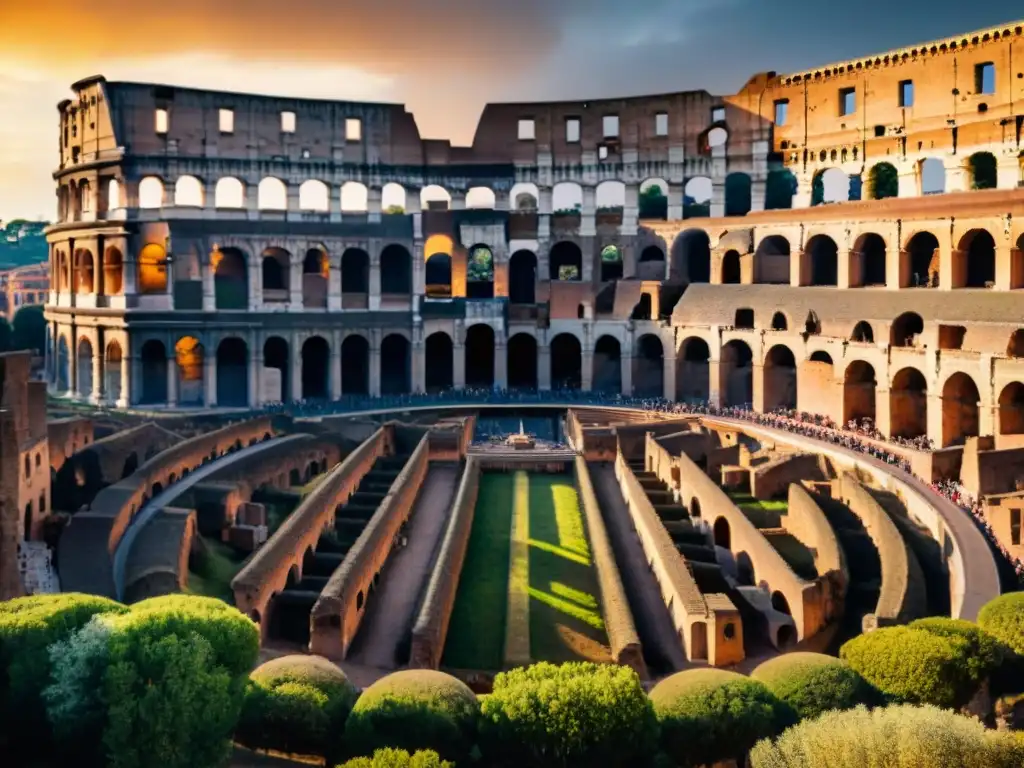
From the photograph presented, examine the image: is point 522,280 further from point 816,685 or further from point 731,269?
point 816,685

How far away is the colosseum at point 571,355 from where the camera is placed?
78.6ft

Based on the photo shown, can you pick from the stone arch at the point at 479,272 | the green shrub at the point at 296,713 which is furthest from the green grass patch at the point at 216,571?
the stone arch at the point at 479,272

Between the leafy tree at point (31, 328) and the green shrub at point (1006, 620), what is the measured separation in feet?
167

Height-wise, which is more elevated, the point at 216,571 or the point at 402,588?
the point at 216,571

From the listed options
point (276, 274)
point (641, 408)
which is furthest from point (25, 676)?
point (276, 274)

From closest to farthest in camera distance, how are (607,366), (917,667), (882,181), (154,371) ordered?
(917,667) → (154,371) → (882,181) → (607,366)

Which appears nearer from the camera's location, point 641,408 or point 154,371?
point 641,408

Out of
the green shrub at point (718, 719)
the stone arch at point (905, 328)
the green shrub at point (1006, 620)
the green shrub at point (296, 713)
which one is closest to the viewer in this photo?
the green shrub at point (718, 719)

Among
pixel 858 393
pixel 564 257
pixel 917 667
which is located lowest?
pixel 917 667

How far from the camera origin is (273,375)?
49406 millimetres

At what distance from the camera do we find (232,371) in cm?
4897

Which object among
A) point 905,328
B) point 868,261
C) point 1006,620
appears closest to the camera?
point 1006,620

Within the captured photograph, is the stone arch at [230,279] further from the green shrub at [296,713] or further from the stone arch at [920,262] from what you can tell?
the green shrub at [296,713]

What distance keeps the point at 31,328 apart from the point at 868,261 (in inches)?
1697
